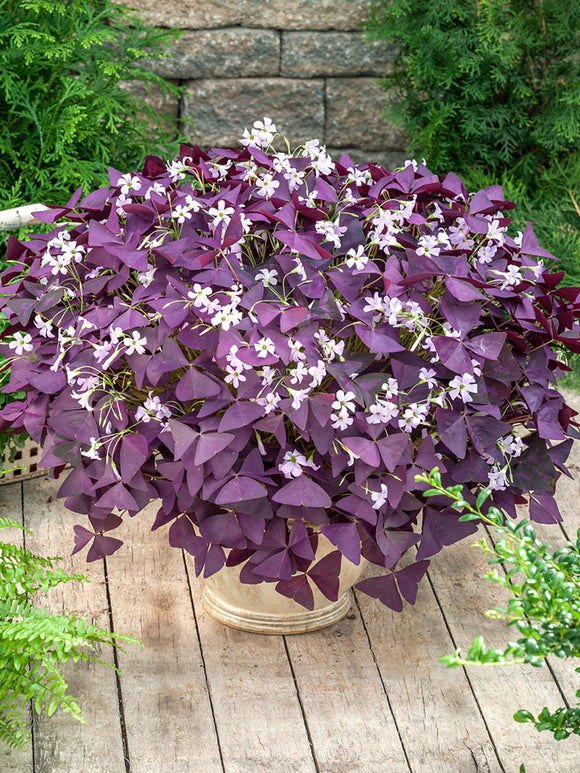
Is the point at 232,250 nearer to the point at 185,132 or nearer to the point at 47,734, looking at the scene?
the point at 47,734

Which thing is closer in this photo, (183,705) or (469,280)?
(469,280)

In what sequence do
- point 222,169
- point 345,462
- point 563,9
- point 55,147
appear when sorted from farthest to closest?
point 563,9
point 55,147
point 222,169
point 345,462

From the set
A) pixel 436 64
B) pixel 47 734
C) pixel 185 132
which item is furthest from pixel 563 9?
pixel 47 734

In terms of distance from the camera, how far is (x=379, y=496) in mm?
1299

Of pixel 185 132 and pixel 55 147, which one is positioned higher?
pixel 55 147

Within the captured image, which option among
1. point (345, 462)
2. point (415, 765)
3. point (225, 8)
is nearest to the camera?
point (345, 462)

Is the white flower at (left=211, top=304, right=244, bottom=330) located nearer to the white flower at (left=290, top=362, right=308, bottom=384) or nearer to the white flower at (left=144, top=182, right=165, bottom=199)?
the white flower at (left=290, top=362, right=308, bottom=384)

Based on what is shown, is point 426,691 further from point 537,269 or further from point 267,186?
point 267,186

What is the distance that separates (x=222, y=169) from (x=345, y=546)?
2.28 ft

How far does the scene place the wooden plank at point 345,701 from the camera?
4.67 feet

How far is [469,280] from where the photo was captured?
133cm

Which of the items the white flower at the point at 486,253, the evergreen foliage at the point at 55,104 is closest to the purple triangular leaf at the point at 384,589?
the white flower at the point at 486,253

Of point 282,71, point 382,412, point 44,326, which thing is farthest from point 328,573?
point 282,71

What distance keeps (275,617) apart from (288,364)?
56 centimetres
